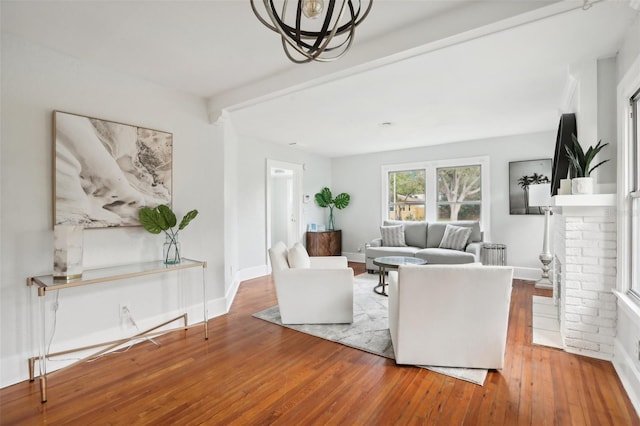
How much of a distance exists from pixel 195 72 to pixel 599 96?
3.50 m

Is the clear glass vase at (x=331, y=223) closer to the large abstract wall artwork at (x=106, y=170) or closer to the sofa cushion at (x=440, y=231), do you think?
the sofa cushion at (x=440, y=231)

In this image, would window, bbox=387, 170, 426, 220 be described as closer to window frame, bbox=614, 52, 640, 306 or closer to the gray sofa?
the gray sofa

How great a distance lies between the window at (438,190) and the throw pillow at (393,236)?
2.41ft

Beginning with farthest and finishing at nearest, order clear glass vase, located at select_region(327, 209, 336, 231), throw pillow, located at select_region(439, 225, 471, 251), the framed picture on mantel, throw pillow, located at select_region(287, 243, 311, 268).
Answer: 1. clear glass vase, located at select_region(327, 209, 336, 231)
2. throw pillow, located at select_region(439, 225, 471, 251)
3. the framed picture on mantel
4. throw pillow, located at select_region(287, 243, 311, 268)

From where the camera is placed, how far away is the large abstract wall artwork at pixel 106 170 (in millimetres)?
2564

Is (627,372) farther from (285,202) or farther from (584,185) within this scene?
(285,202)

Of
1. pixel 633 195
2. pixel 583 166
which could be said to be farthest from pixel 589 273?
pixel 583 166

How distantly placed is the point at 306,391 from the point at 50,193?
2457 mm

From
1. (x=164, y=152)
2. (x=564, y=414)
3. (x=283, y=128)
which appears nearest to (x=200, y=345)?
(x=164, y=152)

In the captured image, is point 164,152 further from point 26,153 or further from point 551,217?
point 551,217

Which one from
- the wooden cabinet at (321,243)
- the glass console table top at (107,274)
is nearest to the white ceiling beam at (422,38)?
the glass console table top at (107,274)

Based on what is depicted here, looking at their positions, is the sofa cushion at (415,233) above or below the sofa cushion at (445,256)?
above

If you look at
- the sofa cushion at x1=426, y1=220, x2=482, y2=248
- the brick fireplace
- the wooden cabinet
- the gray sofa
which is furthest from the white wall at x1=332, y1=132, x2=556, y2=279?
the brick fireplace

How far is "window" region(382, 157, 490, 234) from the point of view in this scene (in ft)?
18.8
